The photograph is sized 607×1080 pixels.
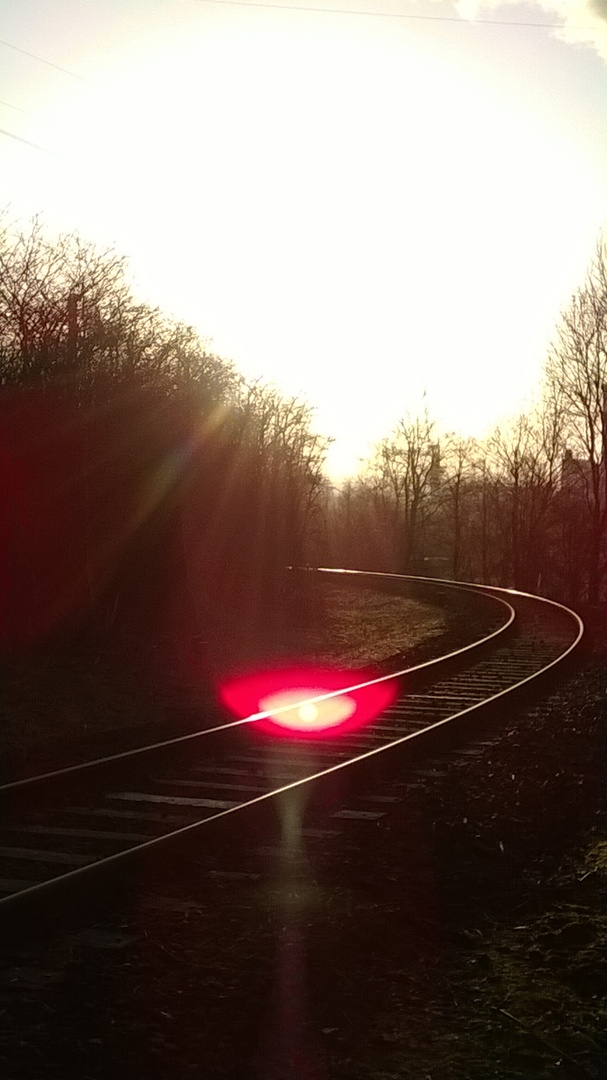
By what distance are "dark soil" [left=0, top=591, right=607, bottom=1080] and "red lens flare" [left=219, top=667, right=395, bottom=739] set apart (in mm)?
4054

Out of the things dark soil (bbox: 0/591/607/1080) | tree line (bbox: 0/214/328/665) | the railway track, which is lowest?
dark soil (bbox: 0/591/607/1080)

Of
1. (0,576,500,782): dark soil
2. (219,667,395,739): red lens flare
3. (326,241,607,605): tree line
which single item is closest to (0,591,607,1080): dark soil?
(0,576,500,782): dark soil

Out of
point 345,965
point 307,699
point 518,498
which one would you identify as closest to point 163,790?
point 345,965

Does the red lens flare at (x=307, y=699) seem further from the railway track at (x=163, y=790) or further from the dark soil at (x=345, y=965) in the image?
the dark soil at (x=345, y=965)

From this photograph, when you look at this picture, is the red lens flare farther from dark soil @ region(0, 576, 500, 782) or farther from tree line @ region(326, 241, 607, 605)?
tree line @ region(326, 241, 607, 605)

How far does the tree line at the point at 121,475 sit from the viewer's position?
16.5 m

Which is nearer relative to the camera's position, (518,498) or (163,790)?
(163,790)

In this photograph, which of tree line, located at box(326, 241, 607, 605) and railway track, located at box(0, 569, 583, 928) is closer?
railway track, located at box(0, 569, 583, 928)

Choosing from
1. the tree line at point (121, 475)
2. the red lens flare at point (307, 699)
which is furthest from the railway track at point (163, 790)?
the tree line at point (121, 475)

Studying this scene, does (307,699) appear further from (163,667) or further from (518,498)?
(518,498)

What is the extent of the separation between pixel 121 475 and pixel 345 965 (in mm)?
14297

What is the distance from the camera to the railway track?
243 inches

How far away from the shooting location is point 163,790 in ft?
28.1

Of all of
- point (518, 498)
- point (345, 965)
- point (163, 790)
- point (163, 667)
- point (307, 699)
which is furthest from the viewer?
point (518, 498)
